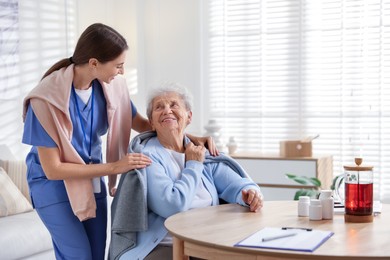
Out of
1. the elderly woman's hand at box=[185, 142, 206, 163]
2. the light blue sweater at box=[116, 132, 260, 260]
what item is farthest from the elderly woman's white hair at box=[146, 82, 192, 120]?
the elderly woman's hand at box=[185, 142, 206, 163]

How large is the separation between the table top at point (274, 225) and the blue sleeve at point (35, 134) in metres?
0.51

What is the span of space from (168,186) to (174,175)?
14cm

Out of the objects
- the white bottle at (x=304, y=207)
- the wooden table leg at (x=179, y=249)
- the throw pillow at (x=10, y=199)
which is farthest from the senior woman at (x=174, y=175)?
the throw pillow at (x=10, y=199)

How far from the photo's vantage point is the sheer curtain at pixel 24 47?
4578mm

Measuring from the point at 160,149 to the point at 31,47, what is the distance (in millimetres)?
2446

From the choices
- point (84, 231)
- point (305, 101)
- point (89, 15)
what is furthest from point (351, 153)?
point (84, 231)

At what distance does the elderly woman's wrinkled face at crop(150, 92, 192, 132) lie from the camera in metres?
2.72

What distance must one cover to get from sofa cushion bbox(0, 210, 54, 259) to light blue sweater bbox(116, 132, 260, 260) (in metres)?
1.22

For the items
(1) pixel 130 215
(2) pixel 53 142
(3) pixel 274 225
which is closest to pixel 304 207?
(3) pixel 274 225

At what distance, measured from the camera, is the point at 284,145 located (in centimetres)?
521

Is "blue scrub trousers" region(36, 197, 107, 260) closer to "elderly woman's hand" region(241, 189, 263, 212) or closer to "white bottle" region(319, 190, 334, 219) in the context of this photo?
"elderly woman's hand" region(241, 189, 263, 212)

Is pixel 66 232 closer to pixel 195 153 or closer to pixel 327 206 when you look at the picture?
pixel 195 153

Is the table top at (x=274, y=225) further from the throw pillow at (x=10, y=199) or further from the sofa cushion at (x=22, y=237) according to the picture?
the throw pillow at (x=10, y=199)

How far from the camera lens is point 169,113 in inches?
108
